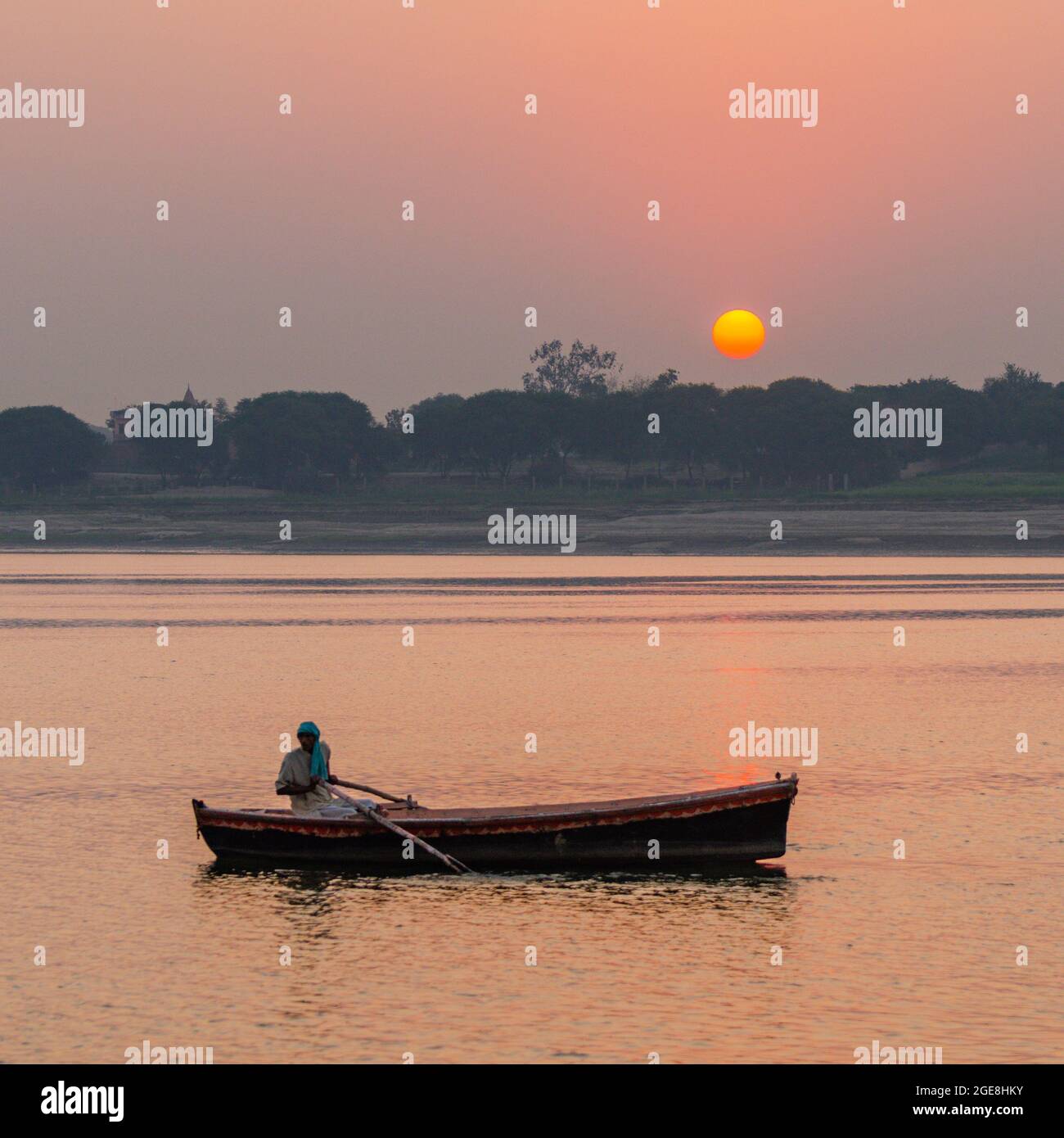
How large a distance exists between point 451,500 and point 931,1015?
158351mm

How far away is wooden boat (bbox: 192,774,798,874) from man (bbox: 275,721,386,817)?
1.37ft

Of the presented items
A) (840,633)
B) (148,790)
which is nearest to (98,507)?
(840,633)

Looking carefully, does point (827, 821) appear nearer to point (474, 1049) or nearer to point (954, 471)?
point (474, 1049)

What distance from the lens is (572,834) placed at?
A: 23.2 meters

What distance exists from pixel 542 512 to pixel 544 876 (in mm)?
139827

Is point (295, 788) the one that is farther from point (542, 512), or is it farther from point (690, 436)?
point (690, 436)

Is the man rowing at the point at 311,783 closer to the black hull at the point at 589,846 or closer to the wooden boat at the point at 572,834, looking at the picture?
the wooden boat at the point at 572,834

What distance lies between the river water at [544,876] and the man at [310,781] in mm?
952

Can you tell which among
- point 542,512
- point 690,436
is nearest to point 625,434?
point 690,436

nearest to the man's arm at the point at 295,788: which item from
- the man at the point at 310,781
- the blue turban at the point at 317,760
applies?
the man at the point at 310,781

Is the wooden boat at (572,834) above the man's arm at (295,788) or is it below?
below

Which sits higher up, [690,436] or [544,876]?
[690,436]

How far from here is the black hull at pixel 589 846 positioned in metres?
23.2

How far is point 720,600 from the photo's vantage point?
3396 inches
